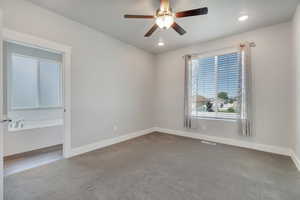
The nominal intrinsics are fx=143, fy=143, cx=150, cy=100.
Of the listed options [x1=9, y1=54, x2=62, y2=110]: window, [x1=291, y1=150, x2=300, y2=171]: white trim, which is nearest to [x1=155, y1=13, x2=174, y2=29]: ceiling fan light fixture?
[x1=291, y1=150, x2=300, y2=171]: white trim

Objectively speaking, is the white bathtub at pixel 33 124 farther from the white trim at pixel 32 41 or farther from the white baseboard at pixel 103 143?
the white trim at pixel 32 41

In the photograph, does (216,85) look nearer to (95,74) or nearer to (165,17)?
(165,17)

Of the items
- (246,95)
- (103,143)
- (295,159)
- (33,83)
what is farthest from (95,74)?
(295,159)

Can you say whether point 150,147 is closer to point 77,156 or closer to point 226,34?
point 77,156

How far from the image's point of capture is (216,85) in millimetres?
3896

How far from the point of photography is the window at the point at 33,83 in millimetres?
3787

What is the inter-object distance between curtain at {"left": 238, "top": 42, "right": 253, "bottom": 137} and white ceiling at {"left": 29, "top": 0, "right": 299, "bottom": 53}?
561 mm

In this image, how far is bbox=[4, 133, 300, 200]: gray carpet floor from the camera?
177cm

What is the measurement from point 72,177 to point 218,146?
3.19 m

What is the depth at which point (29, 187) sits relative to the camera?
1894 millimetres

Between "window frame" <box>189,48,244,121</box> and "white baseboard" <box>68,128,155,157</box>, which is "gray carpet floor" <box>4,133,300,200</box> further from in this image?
"window frame" <box>189,48,244,121</box>

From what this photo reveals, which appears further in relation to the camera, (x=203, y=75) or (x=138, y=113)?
(x=138, y=113)

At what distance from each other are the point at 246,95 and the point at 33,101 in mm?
5660

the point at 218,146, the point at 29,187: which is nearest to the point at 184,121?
the point at 218,146
